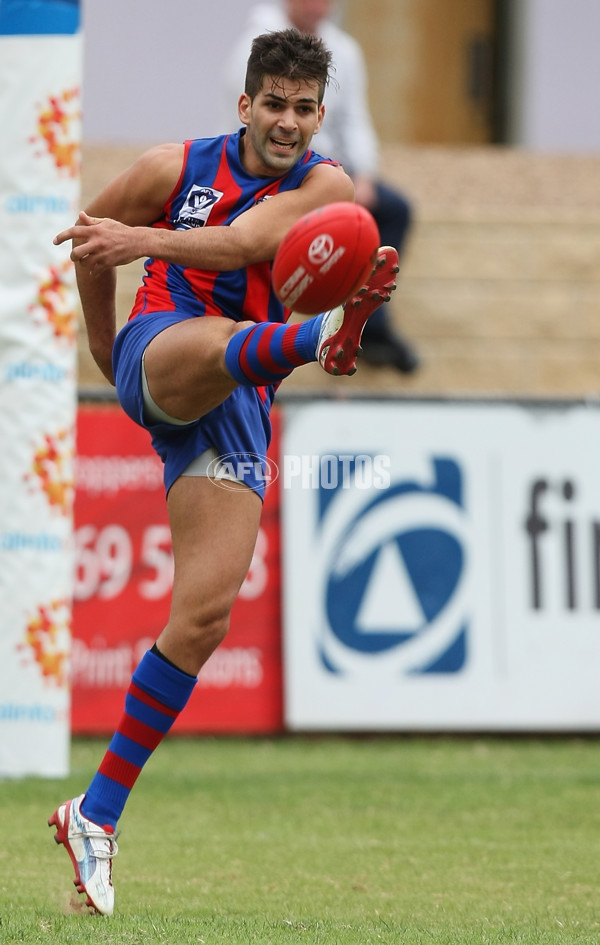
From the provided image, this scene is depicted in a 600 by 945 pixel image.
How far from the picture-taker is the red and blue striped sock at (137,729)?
4.19m

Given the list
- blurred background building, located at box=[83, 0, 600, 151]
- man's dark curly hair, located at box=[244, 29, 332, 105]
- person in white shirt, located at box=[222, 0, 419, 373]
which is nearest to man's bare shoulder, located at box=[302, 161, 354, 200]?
man's dark curly hair, located at box=[244, 29, 332, 105]

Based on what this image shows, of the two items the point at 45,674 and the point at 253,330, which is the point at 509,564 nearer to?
the point at 45,674

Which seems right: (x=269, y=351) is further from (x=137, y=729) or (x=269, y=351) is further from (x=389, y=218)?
(x=389, y=218)

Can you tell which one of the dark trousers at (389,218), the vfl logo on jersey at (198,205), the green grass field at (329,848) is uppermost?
the dark trousers at (389,218)

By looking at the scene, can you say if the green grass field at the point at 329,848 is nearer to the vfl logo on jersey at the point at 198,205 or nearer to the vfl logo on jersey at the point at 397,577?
the vfl logo on jersey at the point at 397,577

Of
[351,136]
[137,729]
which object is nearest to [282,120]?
[137,729]

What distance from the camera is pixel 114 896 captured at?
4.28 metres

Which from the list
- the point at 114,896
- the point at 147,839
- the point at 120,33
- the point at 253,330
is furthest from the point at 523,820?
the point at 120,33

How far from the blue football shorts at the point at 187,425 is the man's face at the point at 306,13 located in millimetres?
4789

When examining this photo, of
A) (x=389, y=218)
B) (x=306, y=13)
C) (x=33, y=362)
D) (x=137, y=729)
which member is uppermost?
(x=306, y=13)

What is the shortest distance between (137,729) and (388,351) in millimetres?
5833

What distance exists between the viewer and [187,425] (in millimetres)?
4293

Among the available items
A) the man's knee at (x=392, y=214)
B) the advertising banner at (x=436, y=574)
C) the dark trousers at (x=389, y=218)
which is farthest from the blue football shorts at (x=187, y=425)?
the man's knee at (x=392, y=214)

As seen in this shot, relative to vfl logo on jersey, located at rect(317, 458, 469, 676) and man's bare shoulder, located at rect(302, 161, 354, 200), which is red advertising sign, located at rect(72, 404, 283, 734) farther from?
man's bare shoulder, located at rect(302, 161, 354, 200)
